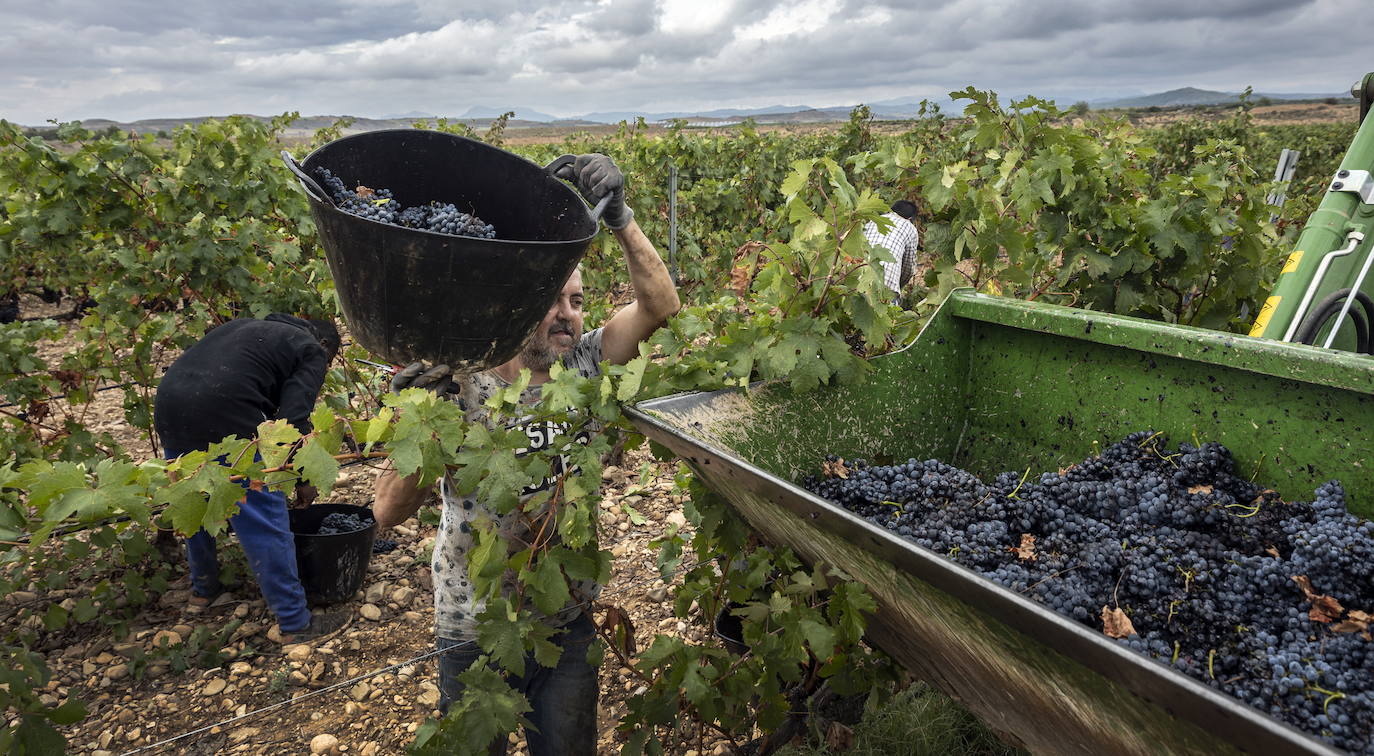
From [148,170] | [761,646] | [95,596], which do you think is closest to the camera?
[761,646]

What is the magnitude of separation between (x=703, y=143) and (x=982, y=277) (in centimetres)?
659

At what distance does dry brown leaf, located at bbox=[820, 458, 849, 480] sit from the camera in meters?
1.81

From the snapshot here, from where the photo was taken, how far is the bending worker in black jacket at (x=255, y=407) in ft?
11.2

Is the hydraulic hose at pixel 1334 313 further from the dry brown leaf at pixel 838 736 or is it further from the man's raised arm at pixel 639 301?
the man's raised arm at pixel 639 301

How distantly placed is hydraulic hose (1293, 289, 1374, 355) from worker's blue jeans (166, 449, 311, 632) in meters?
3.74

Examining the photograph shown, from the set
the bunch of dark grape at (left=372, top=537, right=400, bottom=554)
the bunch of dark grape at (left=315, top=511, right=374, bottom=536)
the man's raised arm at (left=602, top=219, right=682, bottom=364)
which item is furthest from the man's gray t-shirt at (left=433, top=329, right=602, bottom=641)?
the bunch of dark grape at (left=372, top=537, right=400, bottom=554)

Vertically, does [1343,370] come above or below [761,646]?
above

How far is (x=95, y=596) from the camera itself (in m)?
3.51

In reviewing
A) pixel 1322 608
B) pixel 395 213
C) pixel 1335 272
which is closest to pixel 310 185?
pixel 395 213

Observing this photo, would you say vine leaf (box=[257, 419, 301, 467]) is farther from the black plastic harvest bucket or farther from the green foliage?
the green foliage

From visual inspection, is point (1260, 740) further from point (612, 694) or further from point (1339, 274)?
point (612, 694)

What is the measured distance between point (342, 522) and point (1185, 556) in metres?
3.71

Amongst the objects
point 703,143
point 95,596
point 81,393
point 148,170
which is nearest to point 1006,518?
point 95,596

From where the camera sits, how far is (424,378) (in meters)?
1.52
